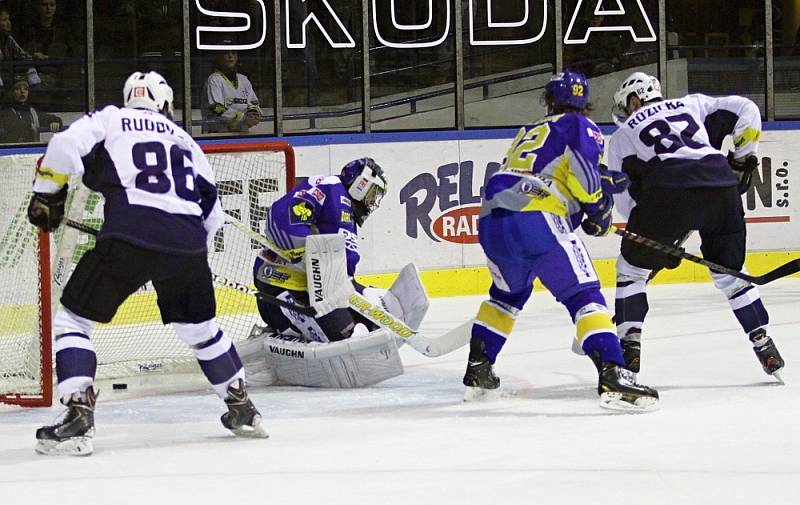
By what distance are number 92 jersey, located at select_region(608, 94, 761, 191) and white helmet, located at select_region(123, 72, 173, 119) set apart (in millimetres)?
1666

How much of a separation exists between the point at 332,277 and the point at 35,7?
351 centimetres

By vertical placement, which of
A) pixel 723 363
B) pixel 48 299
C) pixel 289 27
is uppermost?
pixel 289 27

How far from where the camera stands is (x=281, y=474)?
3828 millimetres

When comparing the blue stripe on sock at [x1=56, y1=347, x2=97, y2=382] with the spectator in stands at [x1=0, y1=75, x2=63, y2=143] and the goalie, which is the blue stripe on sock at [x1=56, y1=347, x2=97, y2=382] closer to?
the goalie

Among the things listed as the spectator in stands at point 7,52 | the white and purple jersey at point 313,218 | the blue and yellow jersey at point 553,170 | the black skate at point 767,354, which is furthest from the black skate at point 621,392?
the spectator in stands at point 7,52

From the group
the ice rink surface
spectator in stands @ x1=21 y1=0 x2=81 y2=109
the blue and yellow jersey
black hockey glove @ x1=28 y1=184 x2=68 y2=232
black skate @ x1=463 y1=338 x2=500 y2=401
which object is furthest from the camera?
spectator in stands @ x1=21 y1=0 x2=81 y2=109

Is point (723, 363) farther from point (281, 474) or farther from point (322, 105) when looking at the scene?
point (322, 105)

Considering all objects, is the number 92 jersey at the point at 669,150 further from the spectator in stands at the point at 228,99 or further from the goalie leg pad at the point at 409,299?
the spectator in stands at the point at 228,99

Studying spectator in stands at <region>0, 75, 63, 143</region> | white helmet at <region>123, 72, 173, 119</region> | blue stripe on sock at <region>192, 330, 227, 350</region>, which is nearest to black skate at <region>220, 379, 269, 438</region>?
blue stripe on sock at <region>192, 330, 227, 350</region>

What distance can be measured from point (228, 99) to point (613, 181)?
389 centimetres

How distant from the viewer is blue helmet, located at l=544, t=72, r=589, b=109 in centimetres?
493

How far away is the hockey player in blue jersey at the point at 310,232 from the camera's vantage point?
211 inches

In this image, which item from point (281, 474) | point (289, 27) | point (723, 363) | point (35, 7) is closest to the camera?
point (281, 474)

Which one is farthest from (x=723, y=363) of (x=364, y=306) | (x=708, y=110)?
(x=364, y=306)
